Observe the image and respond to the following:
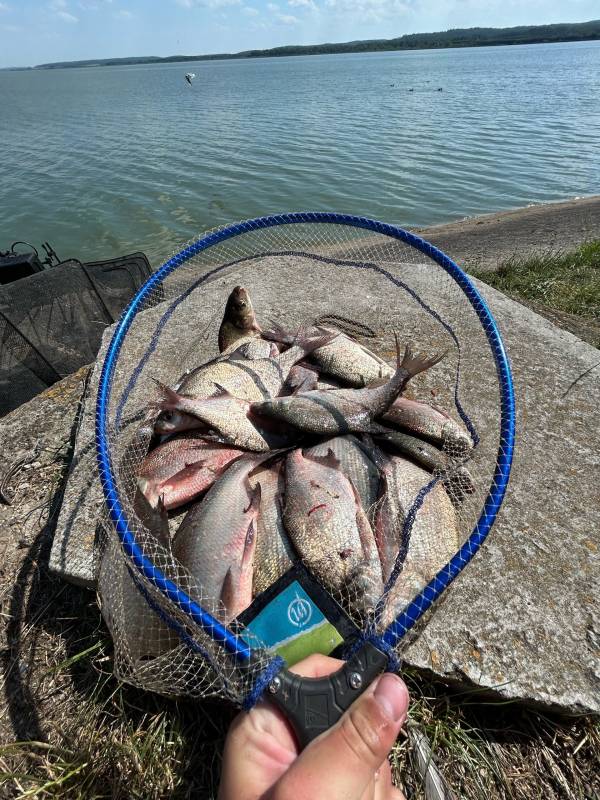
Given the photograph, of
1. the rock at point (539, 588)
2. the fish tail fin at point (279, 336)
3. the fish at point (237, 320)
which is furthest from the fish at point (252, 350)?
the rock at point (539, 588)

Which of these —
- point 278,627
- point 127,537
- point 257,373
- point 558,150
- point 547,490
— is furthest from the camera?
point 558,150

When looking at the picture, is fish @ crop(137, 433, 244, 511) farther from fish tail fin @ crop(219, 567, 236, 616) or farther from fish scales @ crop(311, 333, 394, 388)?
fish scales @ crop(311, 333, 394, 388)

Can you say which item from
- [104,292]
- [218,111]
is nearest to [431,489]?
[104,292]

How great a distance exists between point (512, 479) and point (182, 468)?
225 cm

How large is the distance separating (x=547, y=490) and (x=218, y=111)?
4478cm

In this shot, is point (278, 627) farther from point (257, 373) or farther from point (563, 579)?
point (257, 373)

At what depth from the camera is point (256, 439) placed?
3.21m

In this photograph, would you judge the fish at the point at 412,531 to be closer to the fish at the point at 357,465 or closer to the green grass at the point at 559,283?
the fish at the point at 357,465

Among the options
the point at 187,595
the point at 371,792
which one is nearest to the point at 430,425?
the point at 187,595

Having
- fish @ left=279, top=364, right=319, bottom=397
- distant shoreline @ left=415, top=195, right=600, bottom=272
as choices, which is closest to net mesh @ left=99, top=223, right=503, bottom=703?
fish @ left=279, top=364, right=319, bottom=397

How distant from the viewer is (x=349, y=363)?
3742mm

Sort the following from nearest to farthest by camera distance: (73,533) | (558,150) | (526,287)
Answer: (73,533) → (526,287) → (558,150)

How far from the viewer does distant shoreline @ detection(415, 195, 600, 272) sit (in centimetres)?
1148

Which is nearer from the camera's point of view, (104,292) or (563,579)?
(563,579)
